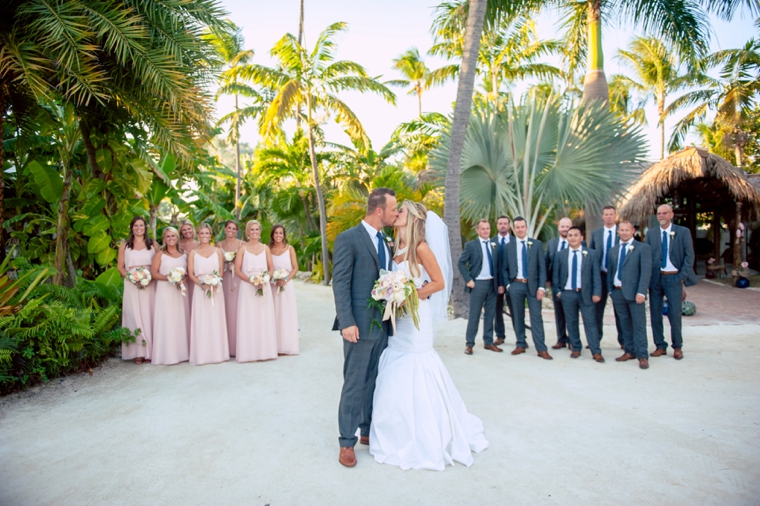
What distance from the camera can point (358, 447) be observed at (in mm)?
4371

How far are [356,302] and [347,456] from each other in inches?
47.9

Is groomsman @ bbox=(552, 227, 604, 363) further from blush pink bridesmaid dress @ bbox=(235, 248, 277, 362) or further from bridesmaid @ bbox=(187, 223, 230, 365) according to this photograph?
bridesmaid @ bbox=(187, 223, 230, 365)

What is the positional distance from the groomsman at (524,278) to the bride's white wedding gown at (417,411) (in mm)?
3614

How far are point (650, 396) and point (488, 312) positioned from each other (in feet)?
9.16

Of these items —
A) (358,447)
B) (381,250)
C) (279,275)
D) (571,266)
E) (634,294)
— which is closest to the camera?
(381,250)

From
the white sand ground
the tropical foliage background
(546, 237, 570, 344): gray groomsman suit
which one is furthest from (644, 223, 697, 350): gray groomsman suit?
the tropical foliage background

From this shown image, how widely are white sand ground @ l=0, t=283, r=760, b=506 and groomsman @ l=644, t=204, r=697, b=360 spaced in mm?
393

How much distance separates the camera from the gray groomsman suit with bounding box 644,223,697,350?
7.24 meters

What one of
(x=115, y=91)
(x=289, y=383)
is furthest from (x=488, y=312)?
(x=115, y=91)

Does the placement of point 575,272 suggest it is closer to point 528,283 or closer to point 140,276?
point 528,283

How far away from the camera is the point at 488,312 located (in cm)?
799

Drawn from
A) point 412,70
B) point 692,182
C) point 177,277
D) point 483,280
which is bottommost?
point 483,280

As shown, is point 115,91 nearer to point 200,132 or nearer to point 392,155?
point 200,132

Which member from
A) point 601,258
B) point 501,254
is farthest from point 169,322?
point 601,258
